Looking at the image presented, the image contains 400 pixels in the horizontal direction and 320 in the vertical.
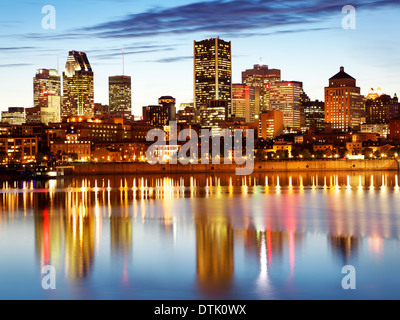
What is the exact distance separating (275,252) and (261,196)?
94.6ft

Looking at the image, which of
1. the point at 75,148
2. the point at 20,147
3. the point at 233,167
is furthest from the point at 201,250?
the point at 20,147

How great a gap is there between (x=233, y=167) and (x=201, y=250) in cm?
9718

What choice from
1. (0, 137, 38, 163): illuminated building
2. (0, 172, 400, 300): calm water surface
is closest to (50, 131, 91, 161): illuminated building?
(0, 137, 38, 163): illuminated building

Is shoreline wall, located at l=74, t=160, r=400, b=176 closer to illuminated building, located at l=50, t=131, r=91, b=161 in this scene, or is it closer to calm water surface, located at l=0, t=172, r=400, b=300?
illuminated building, located at l=50, t=131, r=91, b=161

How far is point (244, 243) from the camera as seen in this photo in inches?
1050

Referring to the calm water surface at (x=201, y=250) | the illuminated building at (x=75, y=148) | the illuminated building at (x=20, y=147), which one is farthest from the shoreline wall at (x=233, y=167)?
the calm water surface at (x=201, y=250)

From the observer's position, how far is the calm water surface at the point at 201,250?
738 inches

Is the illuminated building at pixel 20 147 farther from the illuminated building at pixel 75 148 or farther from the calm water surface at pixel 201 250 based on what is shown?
the calm water surface at pixel 201 250

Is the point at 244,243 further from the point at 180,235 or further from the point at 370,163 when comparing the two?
the point at 370,163

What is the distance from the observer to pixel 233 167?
122000 millimetres

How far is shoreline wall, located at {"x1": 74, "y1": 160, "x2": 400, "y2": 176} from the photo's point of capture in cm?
11931

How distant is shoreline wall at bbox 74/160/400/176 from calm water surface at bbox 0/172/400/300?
2909 inches

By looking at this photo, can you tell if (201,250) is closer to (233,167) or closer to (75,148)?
(233,167)
